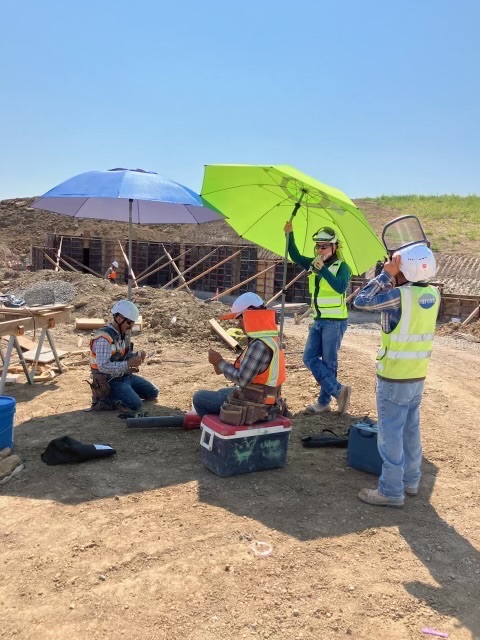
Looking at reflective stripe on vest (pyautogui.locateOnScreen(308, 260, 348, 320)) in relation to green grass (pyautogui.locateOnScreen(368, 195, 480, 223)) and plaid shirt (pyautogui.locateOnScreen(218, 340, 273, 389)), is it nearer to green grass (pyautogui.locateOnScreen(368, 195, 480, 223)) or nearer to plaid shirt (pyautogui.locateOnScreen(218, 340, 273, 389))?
plaid shirt (pyautogui.locateOnScreen(218, 340, 273, 389))

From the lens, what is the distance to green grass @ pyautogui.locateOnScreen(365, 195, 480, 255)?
33938 millimetres

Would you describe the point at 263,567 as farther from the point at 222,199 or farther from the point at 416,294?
the point at 222,199

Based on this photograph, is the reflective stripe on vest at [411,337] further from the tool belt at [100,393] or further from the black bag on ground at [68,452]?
the tool belt at [100,393]

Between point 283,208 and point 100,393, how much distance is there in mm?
3002

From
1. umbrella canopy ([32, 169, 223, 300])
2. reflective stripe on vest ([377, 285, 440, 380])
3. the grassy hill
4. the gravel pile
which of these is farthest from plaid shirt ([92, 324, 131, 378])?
the grassy hill

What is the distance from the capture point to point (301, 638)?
2703 mm

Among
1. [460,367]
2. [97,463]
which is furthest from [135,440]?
[460,367]

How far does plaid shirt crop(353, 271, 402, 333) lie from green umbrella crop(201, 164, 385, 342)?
121cm

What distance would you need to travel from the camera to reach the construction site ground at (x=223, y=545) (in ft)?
9.25

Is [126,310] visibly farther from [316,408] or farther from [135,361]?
[316,408]

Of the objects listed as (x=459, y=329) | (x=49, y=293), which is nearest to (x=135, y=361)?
(x=49, y=293)

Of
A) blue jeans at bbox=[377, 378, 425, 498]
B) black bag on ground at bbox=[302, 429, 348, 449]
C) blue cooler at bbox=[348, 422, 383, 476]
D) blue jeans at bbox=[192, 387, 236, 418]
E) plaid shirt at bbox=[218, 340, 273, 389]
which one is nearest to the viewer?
blue jeans at bbox=[377, 378, 425, 498]

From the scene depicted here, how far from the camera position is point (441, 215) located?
146 feet

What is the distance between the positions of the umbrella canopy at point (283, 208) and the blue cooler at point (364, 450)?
186 cm
